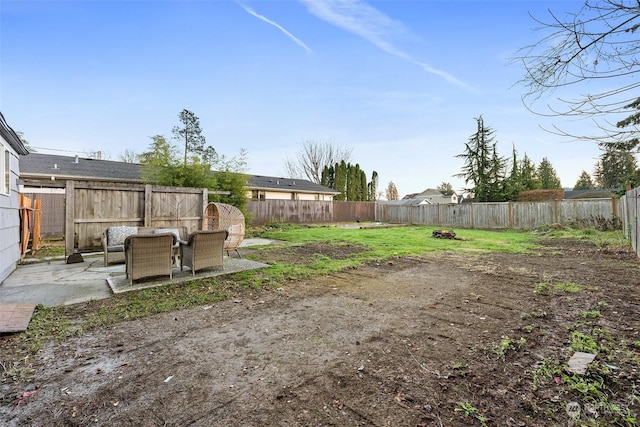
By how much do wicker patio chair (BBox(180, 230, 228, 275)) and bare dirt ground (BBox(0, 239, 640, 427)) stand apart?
4.56 ft

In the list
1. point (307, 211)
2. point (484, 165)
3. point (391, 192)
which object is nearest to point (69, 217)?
point (307, 211)

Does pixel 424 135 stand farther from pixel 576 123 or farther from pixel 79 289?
pixel 79 289

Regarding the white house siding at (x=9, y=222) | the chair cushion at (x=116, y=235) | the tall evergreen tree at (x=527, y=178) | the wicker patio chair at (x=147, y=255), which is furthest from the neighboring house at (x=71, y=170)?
the tall evergreen tree at (x=527, y=178)

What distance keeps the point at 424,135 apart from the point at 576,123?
1426 centimetres

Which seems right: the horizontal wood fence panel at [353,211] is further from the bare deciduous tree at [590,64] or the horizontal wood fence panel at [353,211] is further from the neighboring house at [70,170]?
the bare deciduous tree at [590,64]

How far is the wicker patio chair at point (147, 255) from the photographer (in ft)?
13.6

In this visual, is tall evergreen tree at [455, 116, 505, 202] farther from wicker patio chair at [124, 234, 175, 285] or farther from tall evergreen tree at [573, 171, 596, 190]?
tall evergreen tree at [573, 171, 596, 190]

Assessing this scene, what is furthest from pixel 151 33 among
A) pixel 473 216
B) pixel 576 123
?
pixel 473 216

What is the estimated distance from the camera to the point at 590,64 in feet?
6.05

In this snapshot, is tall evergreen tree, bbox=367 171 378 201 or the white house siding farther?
tall evergreen tree, bbox=367 171 378 201

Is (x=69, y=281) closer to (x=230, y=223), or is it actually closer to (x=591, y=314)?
(x=230, y=223)

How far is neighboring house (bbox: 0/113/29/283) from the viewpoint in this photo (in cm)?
455

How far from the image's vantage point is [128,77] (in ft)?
31.3

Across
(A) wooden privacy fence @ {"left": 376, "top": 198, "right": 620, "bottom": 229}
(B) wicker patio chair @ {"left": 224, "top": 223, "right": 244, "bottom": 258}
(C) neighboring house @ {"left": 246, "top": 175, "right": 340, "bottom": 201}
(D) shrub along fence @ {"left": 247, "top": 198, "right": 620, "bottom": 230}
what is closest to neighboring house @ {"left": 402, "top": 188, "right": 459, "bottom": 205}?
(C) neighboring house @ {"left": 246, "top": 175, "right": 340, "bottom": 201}
